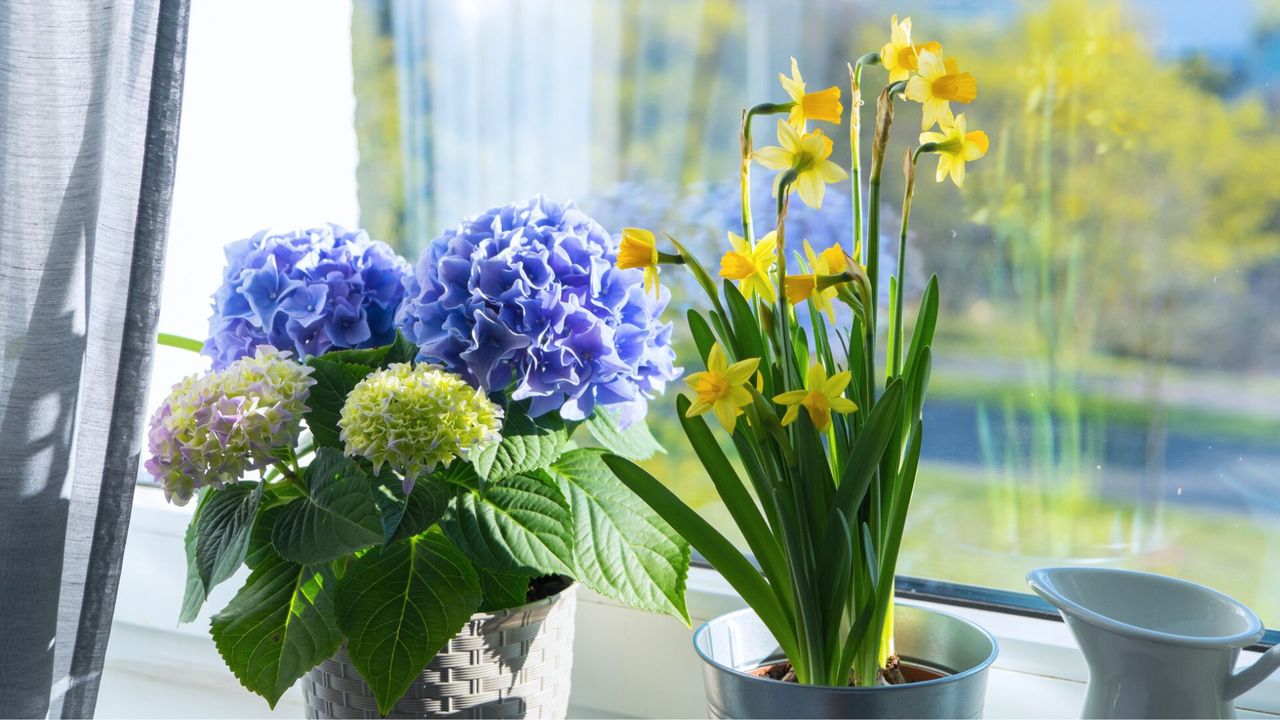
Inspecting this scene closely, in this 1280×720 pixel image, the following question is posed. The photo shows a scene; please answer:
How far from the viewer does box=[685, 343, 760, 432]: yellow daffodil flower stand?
648mm

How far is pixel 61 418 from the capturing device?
89cm

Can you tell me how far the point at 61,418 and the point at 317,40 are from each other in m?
0.57

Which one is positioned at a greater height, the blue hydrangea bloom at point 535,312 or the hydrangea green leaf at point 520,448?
the blue hydrangea bloom at point 535,312

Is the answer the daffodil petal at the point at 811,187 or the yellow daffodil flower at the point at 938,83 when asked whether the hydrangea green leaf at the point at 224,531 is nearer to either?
the daffodil petal at the point at 811,187

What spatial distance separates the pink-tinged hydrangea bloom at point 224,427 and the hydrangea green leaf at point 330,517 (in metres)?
0.04

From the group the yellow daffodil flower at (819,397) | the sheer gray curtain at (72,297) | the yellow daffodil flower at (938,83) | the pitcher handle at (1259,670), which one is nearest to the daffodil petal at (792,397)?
the yellow daffodil flower at (819,397)

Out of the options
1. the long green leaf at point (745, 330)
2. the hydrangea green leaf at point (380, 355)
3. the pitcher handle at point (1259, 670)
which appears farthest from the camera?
the hydrangea green leaf at point (380, 355)

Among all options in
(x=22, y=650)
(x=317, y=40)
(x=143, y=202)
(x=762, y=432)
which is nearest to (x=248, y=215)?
(x=317, y=40)

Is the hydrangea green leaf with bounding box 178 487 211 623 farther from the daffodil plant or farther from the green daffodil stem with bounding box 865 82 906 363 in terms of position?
the green daffodil stem with bounding box 865 82 906 363

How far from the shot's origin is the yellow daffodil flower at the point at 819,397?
64 cm

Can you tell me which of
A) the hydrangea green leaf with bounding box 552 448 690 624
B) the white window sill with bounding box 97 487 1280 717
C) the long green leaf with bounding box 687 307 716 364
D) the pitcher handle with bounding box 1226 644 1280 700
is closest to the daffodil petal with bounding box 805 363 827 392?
the long green leaf with bounding box 687 307 716 364

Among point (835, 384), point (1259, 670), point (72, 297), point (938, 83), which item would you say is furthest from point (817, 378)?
point (72, 297)

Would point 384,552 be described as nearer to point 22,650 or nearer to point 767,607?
point 767,607

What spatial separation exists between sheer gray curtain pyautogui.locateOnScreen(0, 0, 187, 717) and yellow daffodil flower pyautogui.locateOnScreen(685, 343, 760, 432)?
0.57 m
